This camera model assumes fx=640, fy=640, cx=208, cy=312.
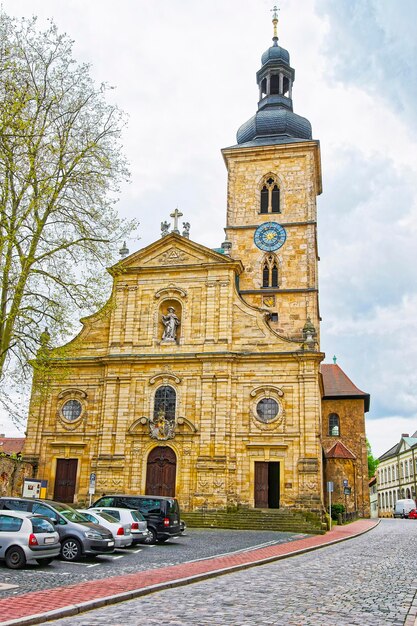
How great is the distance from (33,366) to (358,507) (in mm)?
37283

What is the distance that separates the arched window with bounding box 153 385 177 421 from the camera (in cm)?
3469

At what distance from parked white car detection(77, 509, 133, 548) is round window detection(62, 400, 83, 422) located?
Result: 16.6 m

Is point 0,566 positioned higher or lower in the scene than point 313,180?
lower

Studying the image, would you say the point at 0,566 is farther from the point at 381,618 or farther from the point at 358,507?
the point at 358,507

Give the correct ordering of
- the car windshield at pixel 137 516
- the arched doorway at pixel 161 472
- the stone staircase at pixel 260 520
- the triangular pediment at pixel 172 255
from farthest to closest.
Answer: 1. the triangular pediment at pixel 172 255
2. the arched doorway at pixel 161 472
3. the stone staircase at pixel 260 520
4. the car windshield at pixel 137 516

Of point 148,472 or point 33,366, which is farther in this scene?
point 148,472

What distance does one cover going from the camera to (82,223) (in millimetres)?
20141

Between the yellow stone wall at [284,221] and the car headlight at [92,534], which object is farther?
the yellow stone wall at [284,221]

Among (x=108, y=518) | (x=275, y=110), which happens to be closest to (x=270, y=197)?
(x=275, y=110)

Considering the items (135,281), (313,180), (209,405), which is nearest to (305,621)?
(209,405)

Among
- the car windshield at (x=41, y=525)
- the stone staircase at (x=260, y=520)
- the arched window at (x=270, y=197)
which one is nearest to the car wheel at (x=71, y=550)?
the car windshield at (x=41, y=525)

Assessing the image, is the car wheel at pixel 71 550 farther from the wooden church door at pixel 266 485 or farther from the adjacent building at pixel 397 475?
the adjacent building at pixel 397 475

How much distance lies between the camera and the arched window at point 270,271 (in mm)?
39781

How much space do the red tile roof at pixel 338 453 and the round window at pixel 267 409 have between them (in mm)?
14845
